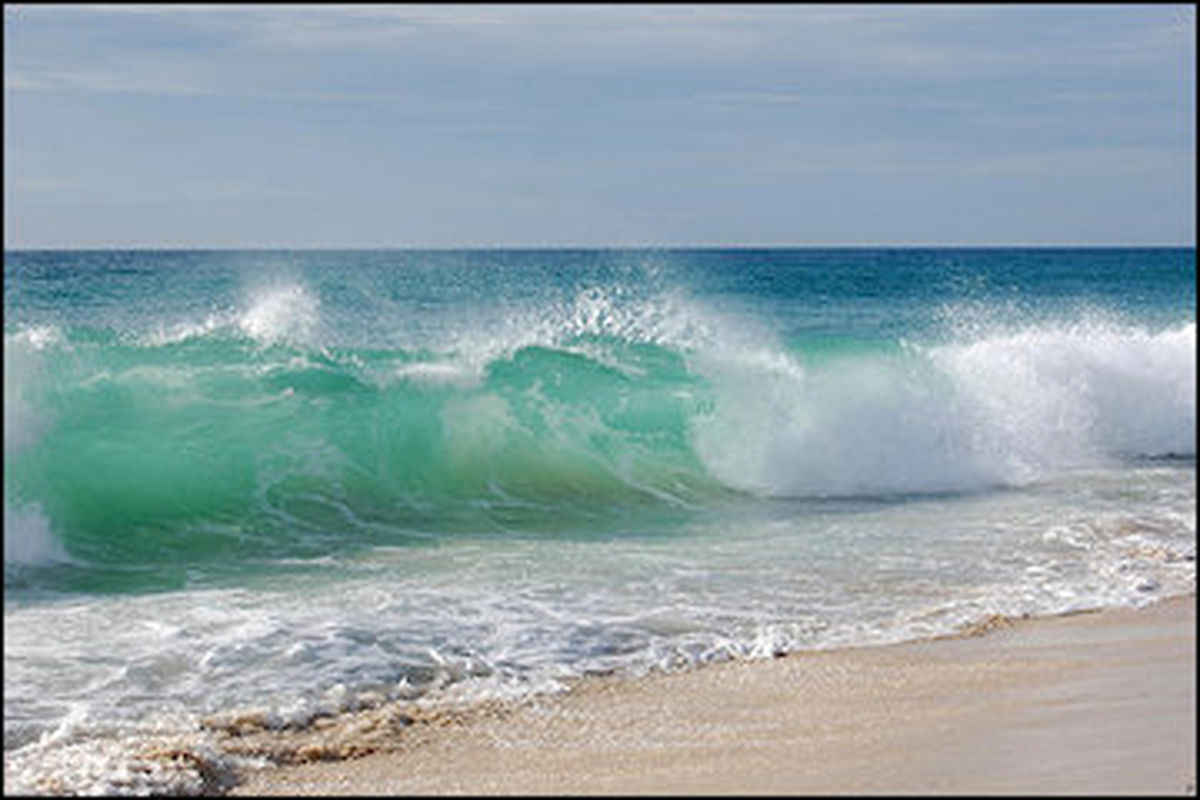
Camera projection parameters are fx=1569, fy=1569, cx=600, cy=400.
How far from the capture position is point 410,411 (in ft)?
42.5

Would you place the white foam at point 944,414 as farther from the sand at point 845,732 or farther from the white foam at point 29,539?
the sand at point 845,732

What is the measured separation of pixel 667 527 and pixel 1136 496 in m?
3.37

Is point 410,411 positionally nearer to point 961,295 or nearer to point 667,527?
point 667,527

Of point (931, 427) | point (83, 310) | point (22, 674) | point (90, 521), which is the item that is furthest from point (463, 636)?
point (83, 310)

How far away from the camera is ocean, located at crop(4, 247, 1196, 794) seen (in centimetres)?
600

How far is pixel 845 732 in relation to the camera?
5102mm

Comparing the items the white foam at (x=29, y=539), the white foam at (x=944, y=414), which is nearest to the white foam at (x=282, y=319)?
the white foam at (x=944, y=414)

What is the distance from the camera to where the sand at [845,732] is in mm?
4457

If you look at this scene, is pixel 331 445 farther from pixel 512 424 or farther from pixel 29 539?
pixel 29 539

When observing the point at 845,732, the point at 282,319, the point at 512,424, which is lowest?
the point at 845,732

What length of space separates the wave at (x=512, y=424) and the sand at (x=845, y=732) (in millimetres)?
3664

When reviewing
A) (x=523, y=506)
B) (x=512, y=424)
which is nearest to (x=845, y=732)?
(x=523, y=506)

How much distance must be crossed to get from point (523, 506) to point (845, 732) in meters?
5.65

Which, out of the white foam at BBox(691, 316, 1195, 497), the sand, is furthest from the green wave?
the sand
